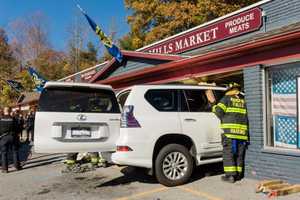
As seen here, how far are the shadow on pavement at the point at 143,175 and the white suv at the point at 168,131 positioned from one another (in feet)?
1.94

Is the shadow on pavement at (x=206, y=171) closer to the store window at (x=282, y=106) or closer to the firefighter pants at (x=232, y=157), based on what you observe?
the firefighter pants at (x=232, y=157)

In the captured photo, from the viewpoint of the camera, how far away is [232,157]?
875cm

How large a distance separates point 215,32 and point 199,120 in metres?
4.88

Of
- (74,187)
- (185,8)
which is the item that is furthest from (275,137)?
(185,8)

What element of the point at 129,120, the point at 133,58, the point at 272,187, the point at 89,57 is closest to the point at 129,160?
the point at 129,120

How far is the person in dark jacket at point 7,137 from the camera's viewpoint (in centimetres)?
1170

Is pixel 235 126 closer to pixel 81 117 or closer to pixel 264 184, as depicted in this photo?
pixel 264 184

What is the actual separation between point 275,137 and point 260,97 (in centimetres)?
87

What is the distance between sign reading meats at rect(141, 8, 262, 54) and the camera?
444 inches

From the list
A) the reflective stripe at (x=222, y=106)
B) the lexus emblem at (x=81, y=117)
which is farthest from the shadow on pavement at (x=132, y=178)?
the reflective stripe at (x=222, y=106)

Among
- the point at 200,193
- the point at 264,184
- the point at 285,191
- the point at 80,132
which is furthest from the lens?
the point at 80,132

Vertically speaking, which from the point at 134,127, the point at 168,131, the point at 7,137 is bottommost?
the point at 7,137

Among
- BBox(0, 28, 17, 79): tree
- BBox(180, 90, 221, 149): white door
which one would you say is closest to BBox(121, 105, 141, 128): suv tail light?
BBox(180, 90, 221, 149): white door

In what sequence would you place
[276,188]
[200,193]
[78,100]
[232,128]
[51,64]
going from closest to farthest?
[276,188]
[200,193]
[78,100]
[232,128]
[51,64]
